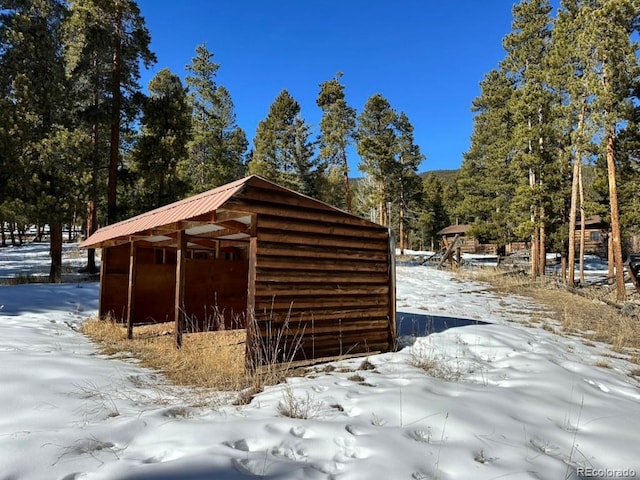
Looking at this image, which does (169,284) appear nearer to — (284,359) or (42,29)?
(284,359)

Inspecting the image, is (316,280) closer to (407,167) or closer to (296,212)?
(296,212)

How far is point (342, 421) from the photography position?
3.30 m

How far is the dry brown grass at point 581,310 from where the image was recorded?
310 inches

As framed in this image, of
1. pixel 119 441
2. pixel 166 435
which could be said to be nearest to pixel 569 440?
pixel 166 435

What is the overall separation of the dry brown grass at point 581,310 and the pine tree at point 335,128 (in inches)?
564

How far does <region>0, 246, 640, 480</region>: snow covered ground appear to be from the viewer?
8.22ft

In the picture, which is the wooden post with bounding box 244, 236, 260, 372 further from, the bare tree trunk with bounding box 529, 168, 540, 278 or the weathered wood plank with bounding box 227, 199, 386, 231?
the bare tree trunk with bounding box 529, 168, 540, 278

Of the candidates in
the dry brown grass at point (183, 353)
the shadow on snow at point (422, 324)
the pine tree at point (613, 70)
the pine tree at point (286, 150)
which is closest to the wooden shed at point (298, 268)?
the dry brown grass at point (183, 353)

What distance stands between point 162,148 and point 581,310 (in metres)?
15.5

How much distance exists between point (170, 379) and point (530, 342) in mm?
5714

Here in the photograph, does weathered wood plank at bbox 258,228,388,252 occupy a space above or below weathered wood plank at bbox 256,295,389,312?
above

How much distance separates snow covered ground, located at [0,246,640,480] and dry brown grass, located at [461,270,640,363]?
7.39 feet

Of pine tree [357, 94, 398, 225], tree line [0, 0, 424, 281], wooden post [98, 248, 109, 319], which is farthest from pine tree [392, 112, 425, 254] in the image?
wooden post [98, 248, 109, 319]

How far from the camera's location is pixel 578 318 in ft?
32.7
